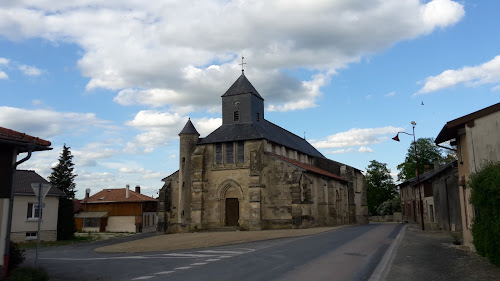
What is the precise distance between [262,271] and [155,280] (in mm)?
3142

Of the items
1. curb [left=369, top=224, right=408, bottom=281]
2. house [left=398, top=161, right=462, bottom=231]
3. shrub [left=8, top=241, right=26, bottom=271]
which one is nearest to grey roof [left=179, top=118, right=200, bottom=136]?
house [left=398, top=161, right=462, bottom=231]

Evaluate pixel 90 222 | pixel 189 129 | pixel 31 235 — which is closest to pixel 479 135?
pixel 189 129

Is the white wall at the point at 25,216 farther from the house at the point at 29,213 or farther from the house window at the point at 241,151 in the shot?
the house window at the point at 241,151

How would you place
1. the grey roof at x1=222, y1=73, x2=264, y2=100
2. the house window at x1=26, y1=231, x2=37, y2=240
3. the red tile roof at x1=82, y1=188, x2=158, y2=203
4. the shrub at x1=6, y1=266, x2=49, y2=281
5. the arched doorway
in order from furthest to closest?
1. the red tile roof at x1=82, y1=188, x2=158, y2=203
2. the grey roof at x1=222, y1=73, x2=264, y2=100
3. the arched doorway
4. the house window at x1=26, y1=231, x2=37, y2=240
5. the shrub at x1=6, y1=266, x2=49, y2=281

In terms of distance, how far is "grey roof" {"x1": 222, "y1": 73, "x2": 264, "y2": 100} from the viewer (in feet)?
130

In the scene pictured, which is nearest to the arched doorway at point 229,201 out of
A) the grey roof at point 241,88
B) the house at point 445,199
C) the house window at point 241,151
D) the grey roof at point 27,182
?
the house window at point 241,151

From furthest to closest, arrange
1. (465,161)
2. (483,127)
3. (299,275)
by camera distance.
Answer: (465,161)
(483,127)
(299,275)

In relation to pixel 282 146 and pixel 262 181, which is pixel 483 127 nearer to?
pixel 262 181

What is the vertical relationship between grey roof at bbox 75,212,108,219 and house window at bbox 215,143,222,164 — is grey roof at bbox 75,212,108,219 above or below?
below

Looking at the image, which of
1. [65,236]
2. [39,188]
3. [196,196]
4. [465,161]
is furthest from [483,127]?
[65,236]

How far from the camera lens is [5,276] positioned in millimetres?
10023

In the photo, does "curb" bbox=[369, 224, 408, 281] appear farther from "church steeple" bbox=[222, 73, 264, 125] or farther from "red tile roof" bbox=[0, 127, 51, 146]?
"church steeple" bbox=[222, 73, 264, 125]

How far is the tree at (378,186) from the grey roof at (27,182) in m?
61.1

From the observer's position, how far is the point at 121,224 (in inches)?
1778
